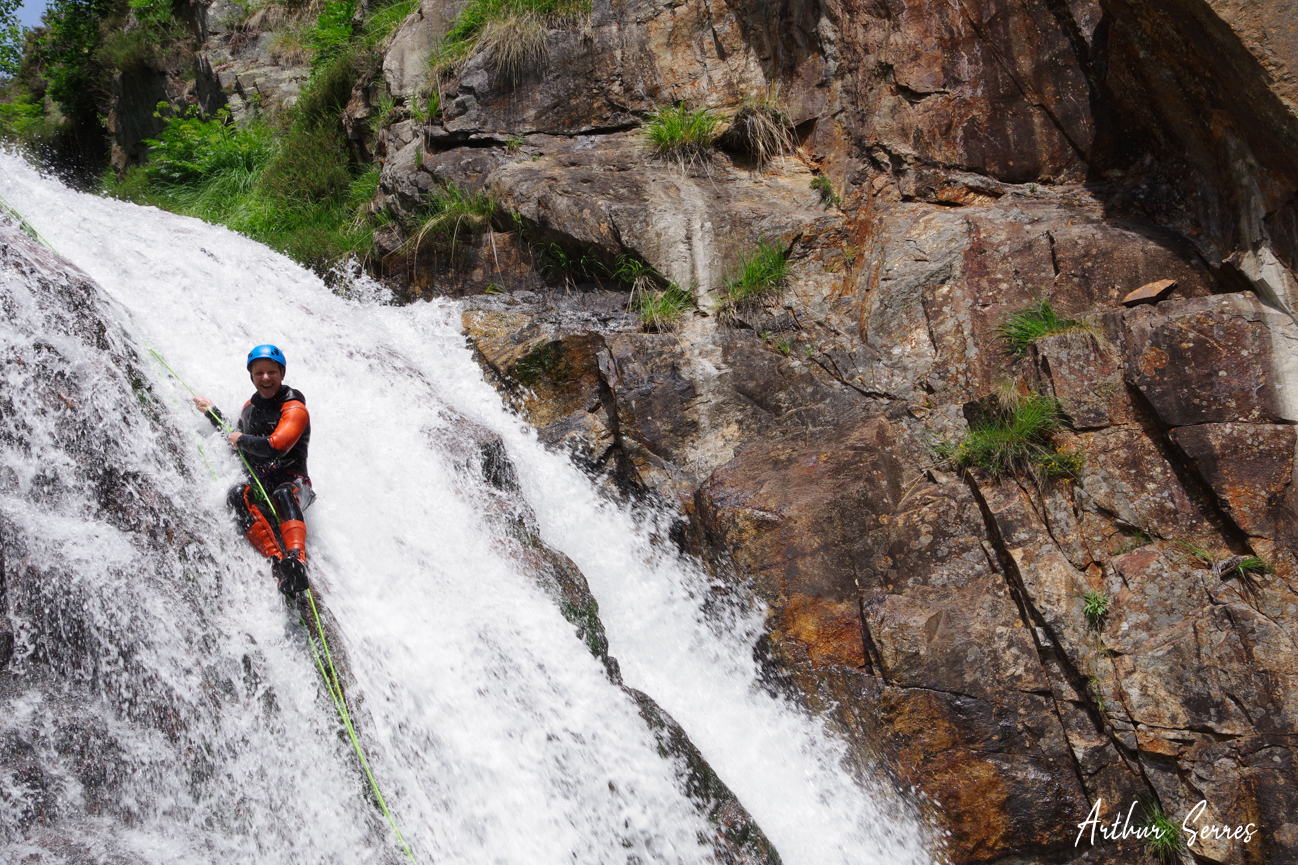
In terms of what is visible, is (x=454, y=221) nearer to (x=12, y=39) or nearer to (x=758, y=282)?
(x=758, y=282)

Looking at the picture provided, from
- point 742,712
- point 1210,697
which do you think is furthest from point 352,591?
point 1210,697

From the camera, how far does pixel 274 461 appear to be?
4410 millimetres

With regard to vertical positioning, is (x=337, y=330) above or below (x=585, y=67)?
below

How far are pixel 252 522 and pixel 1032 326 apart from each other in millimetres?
5317

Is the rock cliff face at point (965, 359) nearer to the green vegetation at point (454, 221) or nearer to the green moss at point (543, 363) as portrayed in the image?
the green moss at point (543, 363)

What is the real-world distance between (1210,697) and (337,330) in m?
6.82

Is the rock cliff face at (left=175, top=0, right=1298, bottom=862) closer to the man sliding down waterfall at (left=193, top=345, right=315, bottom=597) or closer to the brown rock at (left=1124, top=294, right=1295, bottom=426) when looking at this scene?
the brown rock at (left=1124, top=294, right=1295, bottom=426)

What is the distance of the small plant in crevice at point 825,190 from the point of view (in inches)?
297

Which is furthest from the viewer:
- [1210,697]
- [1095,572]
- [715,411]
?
[715,411]

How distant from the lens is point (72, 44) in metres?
14.2

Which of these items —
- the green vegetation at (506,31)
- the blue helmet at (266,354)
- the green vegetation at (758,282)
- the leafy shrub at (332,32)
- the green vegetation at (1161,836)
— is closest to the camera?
the blue helmet at (266,354)

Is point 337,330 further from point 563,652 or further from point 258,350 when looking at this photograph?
point 563,652

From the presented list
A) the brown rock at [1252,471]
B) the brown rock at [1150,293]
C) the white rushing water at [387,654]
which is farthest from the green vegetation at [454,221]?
the brown rock at [1252,471]
